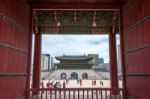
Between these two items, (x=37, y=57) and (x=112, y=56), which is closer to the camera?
(x=37, y=57)

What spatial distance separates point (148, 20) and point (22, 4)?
3.32 meters

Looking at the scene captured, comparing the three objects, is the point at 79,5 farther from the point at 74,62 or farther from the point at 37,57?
the point at 74,62

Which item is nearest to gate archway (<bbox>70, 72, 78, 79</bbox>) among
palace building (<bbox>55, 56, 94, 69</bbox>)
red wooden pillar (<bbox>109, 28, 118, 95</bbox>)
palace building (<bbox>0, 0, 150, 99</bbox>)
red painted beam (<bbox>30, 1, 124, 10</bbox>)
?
palace building (<bbox>55, 56, 94, 69</bbox>)

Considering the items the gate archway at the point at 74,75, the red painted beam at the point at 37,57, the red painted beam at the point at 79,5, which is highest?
the red painted beam at the point at 79,5

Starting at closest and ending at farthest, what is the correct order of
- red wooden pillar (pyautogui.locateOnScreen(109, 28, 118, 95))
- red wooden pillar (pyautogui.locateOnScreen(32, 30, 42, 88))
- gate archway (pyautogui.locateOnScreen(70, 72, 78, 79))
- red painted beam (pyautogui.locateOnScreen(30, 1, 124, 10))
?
red painted beam (pyautogui.locateOnScreen(30, 1, 124, 10)) → red wooden pillar (pyautogui.locateOnScreen(32, 30, 42, 88)) → red wooden pillar (pyautogui.locateOnScreen(109, 28, 118, 95)) → gate archway (pyautogui.locateOnScreen(70, 72, 78, 79))

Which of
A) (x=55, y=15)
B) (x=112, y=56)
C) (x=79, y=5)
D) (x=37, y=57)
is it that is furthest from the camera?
(x=112, y=56)

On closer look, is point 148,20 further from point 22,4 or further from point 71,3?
point 22,4

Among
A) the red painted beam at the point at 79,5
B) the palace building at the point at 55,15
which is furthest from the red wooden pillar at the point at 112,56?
the red painted beam at the point at 79,5

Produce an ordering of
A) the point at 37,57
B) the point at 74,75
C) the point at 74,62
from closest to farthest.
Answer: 1. the point at 37,57
2. the point at 74,62
3. the point at 74,75

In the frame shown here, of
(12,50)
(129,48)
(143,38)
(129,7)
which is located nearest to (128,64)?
(129,48)

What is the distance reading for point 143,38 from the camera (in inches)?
163

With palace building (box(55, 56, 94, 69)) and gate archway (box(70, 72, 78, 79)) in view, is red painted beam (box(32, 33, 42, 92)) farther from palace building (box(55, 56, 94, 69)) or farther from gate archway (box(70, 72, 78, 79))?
gate archway (box(70, 72, 78, 79))

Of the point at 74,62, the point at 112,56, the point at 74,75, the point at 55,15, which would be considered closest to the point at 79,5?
the point at 55,15

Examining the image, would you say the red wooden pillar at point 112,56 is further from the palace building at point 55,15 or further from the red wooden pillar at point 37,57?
the red wooden pillar at point 37,57
